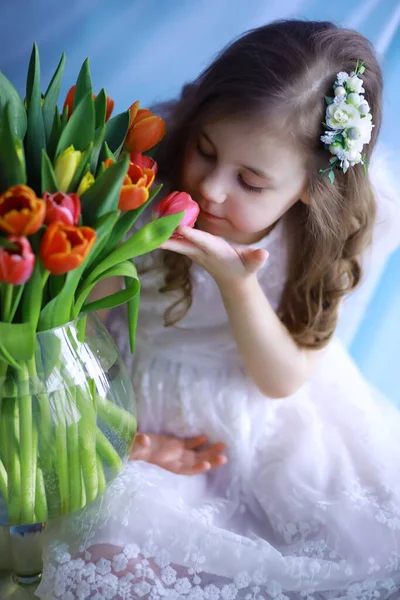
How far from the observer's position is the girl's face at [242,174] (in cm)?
92

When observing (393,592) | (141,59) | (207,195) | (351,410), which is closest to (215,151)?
(207,195)

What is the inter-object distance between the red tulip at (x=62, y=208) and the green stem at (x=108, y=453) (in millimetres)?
297

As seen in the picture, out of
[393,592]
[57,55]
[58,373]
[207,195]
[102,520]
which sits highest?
[57,55]

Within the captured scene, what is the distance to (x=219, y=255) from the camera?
36.4 inches

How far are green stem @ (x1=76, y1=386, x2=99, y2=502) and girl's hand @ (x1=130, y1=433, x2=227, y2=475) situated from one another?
0.72 ft

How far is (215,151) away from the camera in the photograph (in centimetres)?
95

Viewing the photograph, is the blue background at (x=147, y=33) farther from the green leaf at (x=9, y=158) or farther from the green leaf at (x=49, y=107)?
the green leaf at (x=9, y=158)

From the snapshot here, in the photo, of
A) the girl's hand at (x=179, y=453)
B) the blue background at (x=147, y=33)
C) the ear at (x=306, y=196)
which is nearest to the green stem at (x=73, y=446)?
the girl's hand at (x=179, y=453)

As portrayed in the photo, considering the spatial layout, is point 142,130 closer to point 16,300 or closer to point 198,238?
point 198,238

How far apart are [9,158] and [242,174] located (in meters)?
0.39

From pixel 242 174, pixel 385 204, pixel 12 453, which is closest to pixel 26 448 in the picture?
pixel 12 453

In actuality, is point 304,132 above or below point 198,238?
above

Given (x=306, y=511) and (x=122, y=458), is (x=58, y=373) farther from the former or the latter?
(x=306, y=511)

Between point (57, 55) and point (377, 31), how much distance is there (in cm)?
55
